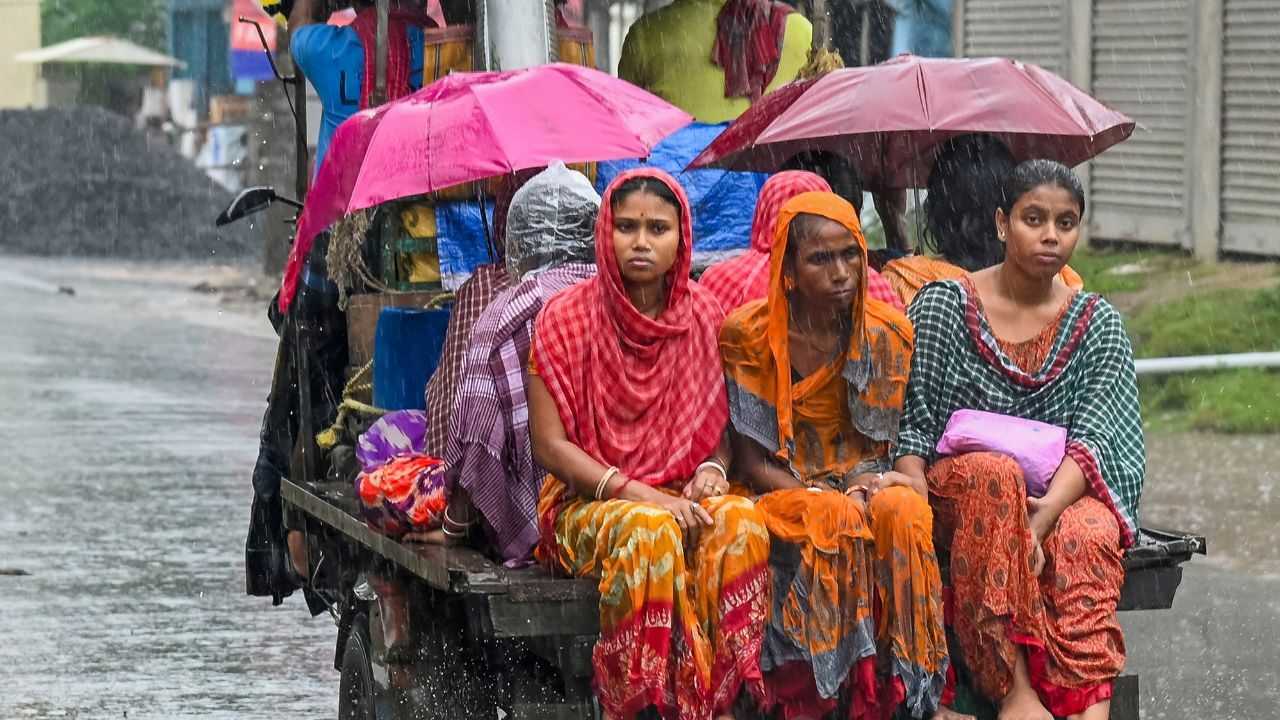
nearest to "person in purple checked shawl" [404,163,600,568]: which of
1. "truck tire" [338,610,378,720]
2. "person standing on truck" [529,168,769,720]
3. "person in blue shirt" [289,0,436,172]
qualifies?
"person standing on truck" [529,168,769,720]

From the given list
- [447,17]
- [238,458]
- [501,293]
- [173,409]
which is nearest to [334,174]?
[501,293]

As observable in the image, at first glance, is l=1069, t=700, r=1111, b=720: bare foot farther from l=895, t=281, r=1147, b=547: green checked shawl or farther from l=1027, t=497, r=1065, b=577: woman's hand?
l=895, t=281, r=1147, b=547: green checked shawl

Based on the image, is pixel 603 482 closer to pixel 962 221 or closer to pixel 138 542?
pixel 962 221

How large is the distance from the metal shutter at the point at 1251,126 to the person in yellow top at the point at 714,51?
6956 mm

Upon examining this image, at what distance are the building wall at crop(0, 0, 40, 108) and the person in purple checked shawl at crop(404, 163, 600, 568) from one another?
152 ft

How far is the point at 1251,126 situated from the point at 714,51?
7.34 m

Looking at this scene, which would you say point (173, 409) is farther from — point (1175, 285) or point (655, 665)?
point (655, 665)

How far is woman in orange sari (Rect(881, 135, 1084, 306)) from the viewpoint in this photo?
549 cm

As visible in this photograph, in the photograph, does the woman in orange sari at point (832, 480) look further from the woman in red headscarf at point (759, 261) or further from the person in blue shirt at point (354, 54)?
the person in blue shirt at point (354, 54)

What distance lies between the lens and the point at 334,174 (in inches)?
226

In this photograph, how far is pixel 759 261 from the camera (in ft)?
17.0

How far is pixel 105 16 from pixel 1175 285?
3798 centimetres

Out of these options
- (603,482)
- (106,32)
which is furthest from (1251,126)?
(106,32)

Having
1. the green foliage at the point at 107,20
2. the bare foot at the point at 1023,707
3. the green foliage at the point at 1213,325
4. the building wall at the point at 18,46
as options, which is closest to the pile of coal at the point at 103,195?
the green foliage at the point at 107,20
